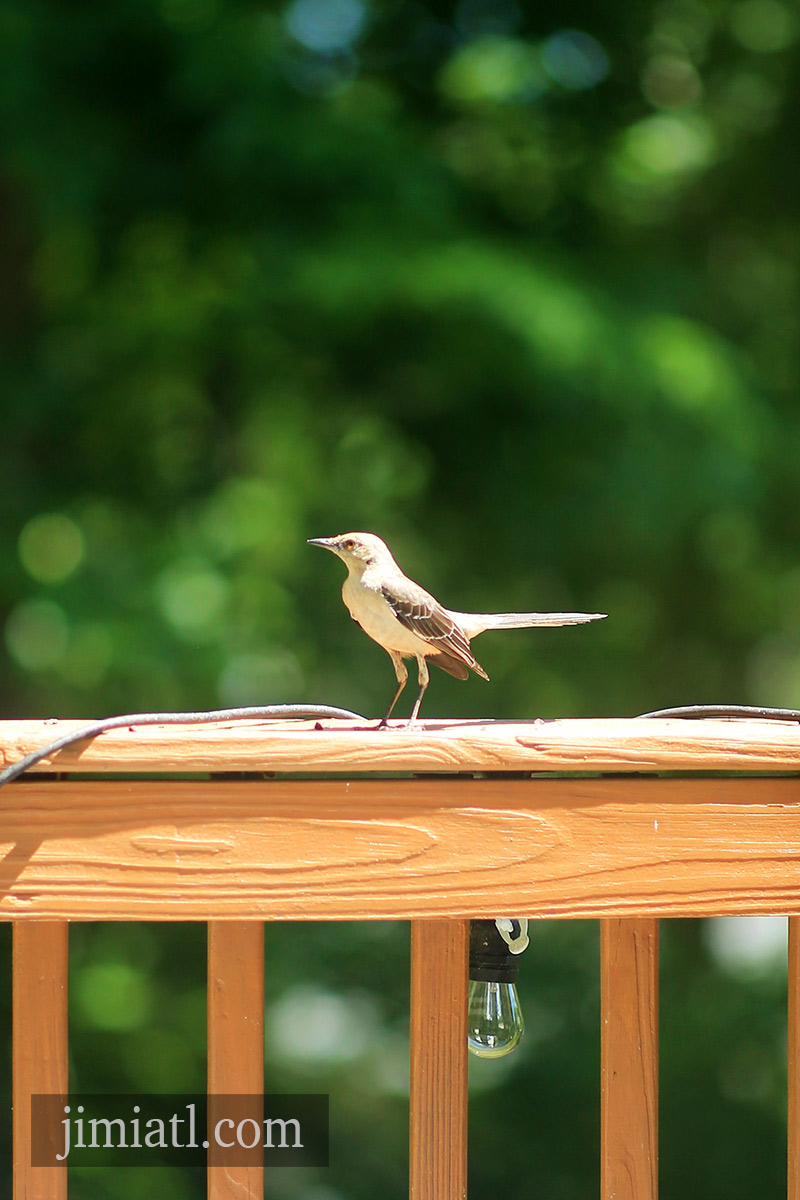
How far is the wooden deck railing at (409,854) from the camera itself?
4.51 feet

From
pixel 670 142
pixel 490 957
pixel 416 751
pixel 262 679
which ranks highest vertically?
pixel 670 142

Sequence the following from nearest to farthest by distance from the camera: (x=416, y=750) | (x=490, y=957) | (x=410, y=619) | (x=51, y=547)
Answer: (x=416, y=750)
(x=490, y=957)
(x=410, y=619)
(x=51, y=547)

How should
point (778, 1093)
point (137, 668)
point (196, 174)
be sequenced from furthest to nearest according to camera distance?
point (778, 1093)
point (196, 174)
point (137, 668)

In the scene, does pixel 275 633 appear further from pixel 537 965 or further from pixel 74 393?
pixel 537 965

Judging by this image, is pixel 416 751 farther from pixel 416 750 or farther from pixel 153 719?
pixel 153 719

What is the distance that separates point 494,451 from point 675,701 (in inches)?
66.3

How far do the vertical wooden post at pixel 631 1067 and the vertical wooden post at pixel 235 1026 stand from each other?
45 centimetres

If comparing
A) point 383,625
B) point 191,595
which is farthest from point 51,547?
point 383,625

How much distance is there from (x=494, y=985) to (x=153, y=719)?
64cm

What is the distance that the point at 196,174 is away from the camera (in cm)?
493

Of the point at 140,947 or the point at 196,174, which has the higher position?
the point at 196,174

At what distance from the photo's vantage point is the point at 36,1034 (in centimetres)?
143

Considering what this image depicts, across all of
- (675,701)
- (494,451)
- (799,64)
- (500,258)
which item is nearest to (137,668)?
(494,451)

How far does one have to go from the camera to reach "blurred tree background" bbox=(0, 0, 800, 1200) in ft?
15.7
